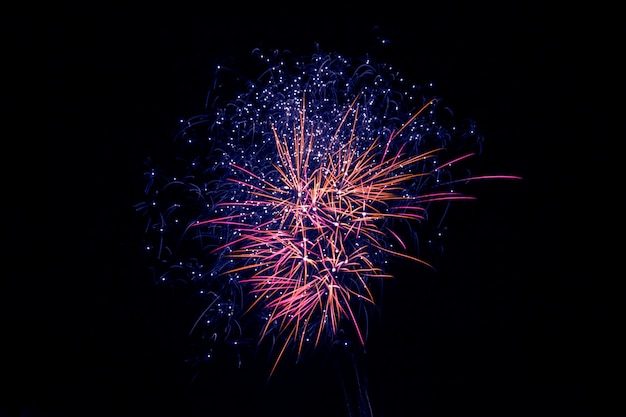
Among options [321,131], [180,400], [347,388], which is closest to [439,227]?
[321,131]

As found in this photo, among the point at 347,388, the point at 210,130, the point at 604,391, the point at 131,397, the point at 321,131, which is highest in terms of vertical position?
the point at 210,130

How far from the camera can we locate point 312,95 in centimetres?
335

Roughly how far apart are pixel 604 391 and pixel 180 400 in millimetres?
3836

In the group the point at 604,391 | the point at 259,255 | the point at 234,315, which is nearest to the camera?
the point at 259,255

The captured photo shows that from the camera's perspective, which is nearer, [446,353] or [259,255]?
[259,255]

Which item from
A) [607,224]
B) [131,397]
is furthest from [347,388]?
[607,224]

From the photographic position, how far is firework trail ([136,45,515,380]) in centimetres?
320

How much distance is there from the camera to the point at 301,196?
10.5ft

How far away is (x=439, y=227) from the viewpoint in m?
3.71

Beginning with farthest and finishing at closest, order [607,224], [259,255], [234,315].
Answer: [607,224] → [234,315] → [259,255]

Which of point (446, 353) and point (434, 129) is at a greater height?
point (434, 129)

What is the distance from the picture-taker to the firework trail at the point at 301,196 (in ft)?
10.5

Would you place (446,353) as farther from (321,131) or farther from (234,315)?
(321,131)

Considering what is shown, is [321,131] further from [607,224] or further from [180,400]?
[607,224]
